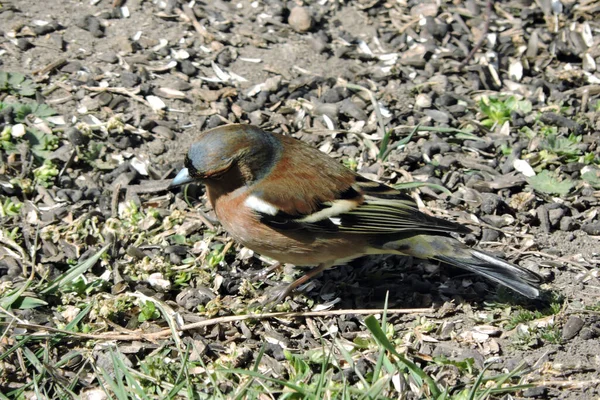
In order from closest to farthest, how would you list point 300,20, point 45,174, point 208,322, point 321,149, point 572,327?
point 572,327
point 208,322
point 45,174
point 321,149
point 300,20

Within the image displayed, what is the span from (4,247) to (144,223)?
2.77ft

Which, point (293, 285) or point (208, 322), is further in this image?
point (293, 285)

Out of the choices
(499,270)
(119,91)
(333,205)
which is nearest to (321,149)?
(333,205)

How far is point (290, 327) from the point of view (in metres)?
4.26

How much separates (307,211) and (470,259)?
0.98 m

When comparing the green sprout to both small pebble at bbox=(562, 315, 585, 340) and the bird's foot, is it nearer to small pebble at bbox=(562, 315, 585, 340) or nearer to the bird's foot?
the bird's foot

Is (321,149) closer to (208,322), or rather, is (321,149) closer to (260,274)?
(260,274)

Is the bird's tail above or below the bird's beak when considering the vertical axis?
below

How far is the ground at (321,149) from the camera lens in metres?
3.85

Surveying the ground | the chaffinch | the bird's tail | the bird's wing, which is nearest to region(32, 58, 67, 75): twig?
the ground

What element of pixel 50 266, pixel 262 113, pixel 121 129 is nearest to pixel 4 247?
pixel 50 266

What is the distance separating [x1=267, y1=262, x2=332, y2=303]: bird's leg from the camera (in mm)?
4363

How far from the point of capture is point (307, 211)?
421cm

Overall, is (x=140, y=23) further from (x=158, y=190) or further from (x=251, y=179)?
(x=251, y=179)
